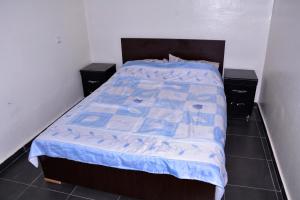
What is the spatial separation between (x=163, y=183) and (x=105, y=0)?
278 centimetres

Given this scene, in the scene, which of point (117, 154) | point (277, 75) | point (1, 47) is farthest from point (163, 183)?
point (1, 47)

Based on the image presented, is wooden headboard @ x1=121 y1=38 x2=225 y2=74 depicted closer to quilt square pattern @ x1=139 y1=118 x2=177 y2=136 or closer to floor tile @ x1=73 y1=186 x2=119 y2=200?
quilt square pattern @ x1=139 y1=118 x2=177 y2=136

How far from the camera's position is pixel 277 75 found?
257 cm

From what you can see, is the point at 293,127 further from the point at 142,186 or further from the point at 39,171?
the point at 39,171

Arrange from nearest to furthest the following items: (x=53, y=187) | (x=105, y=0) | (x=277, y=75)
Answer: (x=53, y=187), (x=277, y=75), (x=105, y=0)

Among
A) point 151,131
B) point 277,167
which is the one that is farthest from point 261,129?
point 151,131

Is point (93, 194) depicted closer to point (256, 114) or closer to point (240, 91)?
point (240, 91)

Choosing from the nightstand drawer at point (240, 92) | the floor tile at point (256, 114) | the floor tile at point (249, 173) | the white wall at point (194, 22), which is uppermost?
the white wall at point (194, 22)

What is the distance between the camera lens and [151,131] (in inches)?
79.2

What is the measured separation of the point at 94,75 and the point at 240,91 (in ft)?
6.76

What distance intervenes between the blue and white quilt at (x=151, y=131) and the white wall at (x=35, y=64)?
0.67 m

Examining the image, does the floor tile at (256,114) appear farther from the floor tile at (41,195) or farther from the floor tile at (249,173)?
the floor tile at (41,195)

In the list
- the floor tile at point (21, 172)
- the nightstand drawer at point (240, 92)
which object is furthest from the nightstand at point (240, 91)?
the floor tile at point (21, 172)

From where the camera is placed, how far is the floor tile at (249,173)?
216cm
